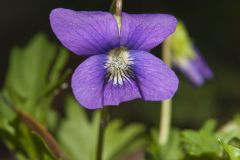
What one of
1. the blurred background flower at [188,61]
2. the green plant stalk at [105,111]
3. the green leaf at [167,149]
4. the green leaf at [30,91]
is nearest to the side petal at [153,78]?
the green plant stalk at [105,111]

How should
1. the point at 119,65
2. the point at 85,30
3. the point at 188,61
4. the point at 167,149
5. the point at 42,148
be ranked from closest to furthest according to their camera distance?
the point at 85,30 < the point at 119,65 < the point at 42,148 < the point at 167,149 < the point at 188,61

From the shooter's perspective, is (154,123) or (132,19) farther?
(154,123)

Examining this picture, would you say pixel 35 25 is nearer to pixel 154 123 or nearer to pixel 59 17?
pixel 154 123

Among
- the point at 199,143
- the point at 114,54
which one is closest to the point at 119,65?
the point at 114,54

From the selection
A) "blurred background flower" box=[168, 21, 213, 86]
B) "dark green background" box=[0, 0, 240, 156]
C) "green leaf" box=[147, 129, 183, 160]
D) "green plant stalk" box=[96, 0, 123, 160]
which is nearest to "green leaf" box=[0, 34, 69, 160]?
"green plant stalk" box=[96, 0, 123, 160]

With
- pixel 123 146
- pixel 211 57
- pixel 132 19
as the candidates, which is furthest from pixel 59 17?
pixel 211 57

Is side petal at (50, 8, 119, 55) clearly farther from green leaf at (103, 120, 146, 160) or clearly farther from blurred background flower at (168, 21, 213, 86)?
green leaf at (103, 120, 146, 160)

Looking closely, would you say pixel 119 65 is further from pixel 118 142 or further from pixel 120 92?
pixel 118 142

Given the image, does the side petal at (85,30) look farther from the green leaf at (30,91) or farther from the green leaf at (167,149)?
the green leaf at (167,149)
